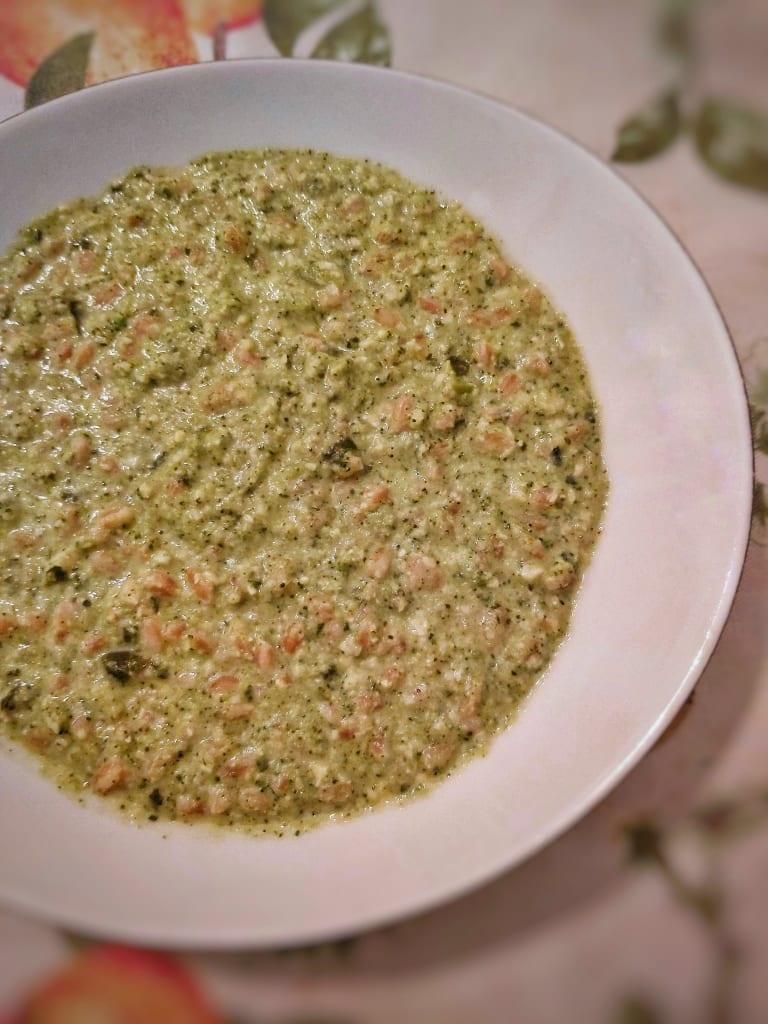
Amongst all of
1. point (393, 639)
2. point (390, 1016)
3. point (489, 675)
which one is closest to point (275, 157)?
point (393, 639)

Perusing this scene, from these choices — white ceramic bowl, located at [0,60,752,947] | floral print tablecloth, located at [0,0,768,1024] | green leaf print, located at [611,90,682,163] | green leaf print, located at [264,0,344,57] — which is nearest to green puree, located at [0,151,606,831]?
white ceramic bowl, located at [0,60,752,947]

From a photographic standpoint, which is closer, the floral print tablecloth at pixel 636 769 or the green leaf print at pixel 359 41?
the floral print tablecloth at pixel 636 769

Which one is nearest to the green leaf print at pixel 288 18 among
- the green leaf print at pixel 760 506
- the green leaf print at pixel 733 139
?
the green leaf print at pixel 733 139

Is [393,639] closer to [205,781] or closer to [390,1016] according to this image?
[205,781]

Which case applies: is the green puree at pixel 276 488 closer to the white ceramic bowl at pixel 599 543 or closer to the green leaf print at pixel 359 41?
the white ceramic bowl at pixel 599 543

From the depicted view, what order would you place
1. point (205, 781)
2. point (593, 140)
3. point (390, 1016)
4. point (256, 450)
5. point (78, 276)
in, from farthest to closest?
point (593, 140)
point (78, 276)
point (256, 450)
point (205, 781)
point (390, 1016)

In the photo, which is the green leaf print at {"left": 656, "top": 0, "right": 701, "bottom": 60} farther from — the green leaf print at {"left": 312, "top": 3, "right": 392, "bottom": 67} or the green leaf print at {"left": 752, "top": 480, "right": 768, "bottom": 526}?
the green leaf print at {"left": 752, "top": 480, "right": 768, "bottom": 526}

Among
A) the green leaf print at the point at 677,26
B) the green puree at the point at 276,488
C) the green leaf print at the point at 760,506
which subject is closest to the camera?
the green puree at the point at 276,488

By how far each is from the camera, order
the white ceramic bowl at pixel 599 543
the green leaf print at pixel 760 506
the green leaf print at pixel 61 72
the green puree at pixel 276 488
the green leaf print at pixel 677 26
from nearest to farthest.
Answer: the white ceramic bowl at pixel 599 543 → the green puree at pixel 276 488 → the green leaf print at pixel 760 506 → the green leaf print at pixel 61 72 → the green leaf print at pixel 677 26
